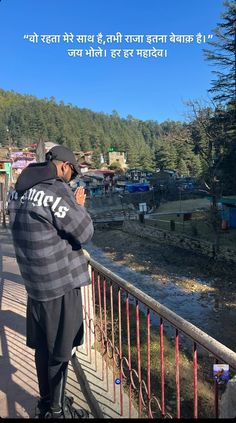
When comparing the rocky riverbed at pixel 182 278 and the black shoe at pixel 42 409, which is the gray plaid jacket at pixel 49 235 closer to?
the black shoe at pixel 42 409

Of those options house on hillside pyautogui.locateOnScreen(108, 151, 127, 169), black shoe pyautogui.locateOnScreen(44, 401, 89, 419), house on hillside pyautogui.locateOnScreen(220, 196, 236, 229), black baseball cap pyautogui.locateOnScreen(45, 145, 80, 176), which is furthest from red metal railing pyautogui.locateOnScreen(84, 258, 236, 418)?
house on hillside pyautogui.locateOnScreen(108, 151, 127, 169)

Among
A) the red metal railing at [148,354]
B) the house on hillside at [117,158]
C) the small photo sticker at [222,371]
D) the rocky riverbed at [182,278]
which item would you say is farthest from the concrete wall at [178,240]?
the house on hillside at [117,158]

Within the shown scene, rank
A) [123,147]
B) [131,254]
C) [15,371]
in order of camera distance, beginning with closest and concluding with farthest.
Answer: [15,371]
[131,254]
[123,147]

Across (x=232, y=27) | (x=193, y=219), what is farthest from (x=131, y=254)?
(x=232, y=27)

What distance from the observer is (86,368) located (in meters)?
3.69

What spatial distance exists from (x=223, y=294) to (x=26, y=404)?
1491 centimetres

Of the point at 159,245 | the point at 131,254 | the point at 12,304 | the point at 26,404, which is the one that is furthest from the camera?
the point at 159,245

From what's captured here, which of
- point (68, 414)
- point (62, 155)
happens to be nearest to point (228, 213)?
point (68, 414)

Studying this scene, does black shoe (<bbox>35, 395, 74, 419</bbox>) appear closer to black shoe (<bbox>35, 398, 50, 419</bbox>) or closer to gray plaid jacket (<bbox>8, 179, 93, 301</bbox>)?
black shoe (<bbox>35, 398, 50, 419</bbox>)

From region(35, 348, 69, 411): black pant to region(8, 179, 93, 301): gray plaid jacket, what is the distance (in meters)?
0.46

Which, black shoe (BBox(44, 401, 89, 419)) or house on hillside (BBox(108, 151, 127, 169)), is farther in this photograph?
house on hillside (BBox(108, 151, 127, 169))

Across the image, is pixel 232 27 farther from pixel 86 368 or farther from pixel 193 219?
pixel 86 368

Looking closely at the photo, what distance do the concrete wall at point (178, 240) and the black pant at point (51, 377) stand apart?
1962 cm

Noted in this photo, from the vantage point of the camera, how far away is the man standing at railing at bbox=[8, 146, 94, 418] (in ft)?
7.78
